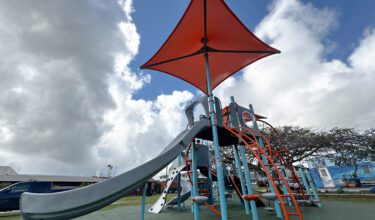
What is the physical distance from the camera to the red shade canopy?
12.7 ft

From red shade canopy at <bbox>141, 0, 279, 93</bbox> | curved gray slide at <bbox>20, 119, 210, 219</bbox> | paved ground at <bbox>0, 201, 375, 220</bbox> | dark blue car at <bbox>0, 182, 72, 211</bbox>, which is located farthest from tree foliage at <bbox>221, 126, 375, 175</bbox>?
dark blue car at <bbox>0, 182, 72, 211</bbox>

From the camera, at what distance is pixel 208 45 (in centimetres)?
462

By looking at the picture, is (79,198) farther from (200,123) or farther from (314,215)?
(314,215)

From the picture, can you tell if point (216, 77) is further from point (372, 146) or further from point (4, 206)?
point (372, 146)

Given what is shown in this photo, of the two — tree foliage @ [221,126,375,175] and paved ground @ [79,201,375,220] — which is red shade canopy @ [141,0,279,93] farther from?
tree foliage @ [221,126,375,175]

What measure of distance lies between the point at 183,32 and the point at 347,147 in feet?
48.6

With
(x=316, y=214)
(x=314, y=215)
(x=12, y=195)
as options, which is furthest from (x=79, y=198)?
(x=12, y=195)

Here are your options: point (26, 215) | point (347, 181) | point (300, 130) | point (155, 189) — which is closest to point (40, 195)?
point (26, 215)

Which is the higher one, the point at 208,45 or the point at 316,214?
the point at 208,45

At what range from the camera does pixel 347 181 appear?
16.2 meters

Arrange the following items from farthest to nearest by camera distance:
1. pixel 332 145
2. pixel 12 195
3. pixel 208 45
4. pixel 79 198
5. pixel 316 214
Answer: pixel 332 145, pixel 12 195, pixel 316 214, pixel 208 45, pixel 79 198

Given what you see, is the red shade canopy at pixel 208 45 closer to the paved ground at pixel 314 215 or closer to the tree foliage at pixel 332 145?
the paved ground at pixel 314 215

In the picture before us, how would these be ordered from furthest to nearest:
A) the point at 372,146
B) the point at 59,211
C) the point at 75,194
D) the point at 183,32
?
the point at 372,146
the point at 183,32
the point at 75,194
the point at 59,211

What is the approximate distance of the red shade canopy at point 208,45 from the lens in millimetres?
3867
